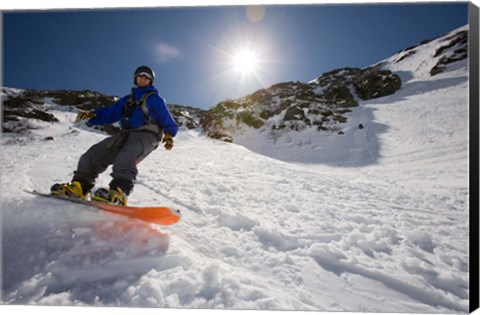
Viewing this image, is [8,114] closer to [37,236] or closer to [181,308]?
[37,236]

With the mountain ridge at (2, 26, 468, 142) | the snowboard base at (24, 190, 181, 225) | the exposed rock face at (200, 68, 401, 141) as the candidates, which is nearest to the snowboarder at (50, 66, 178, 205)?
the snowboard base at (24, 190, 181, 225)

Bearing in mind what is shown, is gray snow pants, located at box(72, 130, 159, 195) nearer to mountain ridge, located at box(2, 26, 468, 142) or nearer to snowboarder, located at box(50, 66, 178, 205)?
snowboarder, located at box(50, 66, 178, 205)

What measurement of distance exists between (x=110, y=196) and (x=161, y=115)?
2.98ft

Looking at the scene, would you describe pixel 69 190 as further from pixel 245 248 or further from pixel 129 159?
pixel 245 248

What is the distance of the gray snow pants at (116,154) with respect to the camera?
2.55 meters

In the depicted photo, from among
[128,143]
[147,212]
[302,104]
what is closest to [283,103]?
[302,104]

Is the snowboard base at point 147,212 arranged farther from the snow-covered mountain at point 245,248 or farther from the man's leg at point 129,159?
the man's leg at point 129,159

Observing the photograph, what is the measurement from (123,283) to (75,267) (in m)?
0.36

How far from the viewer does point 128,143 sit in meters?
2.63

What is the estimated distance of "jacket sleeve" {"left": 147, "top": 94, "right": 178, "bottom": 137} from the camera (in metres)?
2.74

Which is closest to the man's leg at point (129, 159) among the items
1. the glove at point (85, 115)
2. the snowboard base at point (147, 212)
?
the snowboard base at point (147, 212)

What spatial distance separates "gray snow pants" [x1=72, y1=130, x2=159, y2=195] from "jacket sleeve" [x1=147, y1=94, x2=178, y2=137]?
5.7 inches

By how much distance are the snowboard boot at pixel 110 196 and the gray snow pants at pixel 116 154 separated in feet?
0.54

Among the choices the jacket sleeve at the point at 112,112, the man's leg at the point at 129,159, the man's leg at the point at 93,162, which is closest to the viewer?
the man's leg at the point at 129,159
